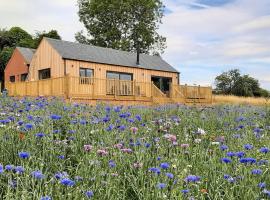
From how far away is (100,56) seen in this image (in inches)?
1176

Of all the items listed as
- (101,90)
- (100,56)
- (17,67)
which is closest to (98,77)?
(100,56)

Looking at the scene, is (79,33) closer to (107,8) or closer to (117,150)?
Answer: (107,8)

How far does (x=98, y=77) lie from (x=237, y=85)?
1501 inches

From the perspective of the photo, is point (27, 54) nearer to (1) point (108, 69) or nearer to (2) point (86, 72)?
(1) point (108, 69)

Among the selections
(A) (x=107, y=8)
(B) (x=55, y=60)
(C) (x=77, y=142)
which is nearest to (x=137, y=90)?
(B) (x=55, y=60)

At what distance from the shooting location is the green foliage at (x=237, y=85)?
193 ft

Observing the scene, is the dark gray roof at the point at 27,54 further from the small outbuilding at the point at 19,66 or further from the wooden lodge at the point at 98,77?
the wooden lodge at the point at 98,77

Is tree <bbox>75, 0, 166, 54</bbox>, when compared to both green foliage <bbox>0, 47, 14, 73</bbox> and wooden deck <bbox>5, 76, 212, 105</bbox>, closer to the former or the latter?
green foliage <bbox>0, 47, 14, 73</bbox>

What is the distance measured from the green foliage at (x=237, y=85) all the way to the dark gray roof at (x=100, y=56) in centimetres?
2535

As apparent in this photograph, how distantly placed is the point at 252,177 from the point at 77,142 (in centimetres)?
211

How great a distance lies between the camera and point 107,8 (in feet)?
164

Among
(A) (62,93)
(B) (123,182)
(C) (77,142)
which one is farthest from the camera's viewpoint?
(A) (62,93)

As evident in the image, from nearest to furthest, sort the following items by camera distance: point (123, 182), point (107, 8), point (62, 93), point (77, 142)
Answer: point (123, 182) → point (77, 142) → point (62, 93) → point (107, 8)

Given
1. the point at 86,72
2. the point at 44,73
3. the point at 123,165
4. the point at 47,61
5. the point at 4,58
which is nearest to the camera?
the point at 123,165
